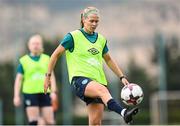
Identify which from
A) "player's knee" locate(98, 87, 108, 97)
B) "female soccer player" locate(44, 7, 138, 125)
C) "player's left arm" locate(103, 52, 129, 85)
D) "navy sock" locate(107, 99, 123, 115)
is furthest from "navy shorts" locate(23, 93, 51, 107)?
"navy sock" locate(107, 99, 123, 115)

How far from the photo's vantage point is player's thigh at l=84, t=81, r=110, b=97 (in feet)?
29.2

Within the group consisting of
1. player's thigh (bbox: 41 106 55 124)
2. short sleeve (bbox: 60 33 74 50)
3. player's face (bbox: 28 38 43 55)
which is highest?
player's face (bbox: 28 38 43 55)

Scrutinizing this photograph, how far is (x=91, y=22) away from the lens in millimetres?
9281

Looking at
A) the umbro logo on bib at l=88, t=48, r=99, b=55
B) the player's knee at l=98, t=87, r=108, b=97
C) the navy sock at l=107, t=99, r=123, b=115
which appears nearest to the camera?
the navy sock at l=107, t=99, r=123, b=115

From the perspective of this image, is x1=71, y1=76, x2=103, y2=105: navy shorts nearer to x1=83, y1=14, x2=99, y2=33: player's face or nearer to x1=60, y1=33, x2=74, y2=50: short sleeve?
x1=60, y1=33, x2=74, y2=50: short sleeve

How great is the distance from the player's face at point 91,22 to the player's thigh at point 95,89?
2.56 ft

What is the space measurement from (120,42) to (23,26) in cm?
413

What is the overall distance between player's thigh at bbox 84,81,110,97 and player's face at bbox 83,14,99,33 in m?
0.78

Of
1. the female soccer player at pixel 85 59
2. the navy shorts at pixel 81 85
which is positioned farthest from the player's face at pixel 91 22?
the navy shorts at pixel 81 85

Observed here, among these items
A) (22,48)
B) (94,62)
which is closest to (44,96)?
(94,62)

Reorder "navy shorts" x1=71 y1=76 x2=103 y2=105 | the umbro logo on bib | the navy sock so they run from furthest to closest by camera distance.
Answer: the umbro logo on bib, "navy shorts" x1=71 y1=76 x2=103 y2=105, the navy sock

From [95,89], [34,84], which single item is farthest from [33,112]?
[95,89]

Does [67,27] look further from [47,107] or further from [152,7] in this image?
[47,107]

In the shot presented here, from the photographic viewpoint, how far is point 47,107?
1298 centimetres
